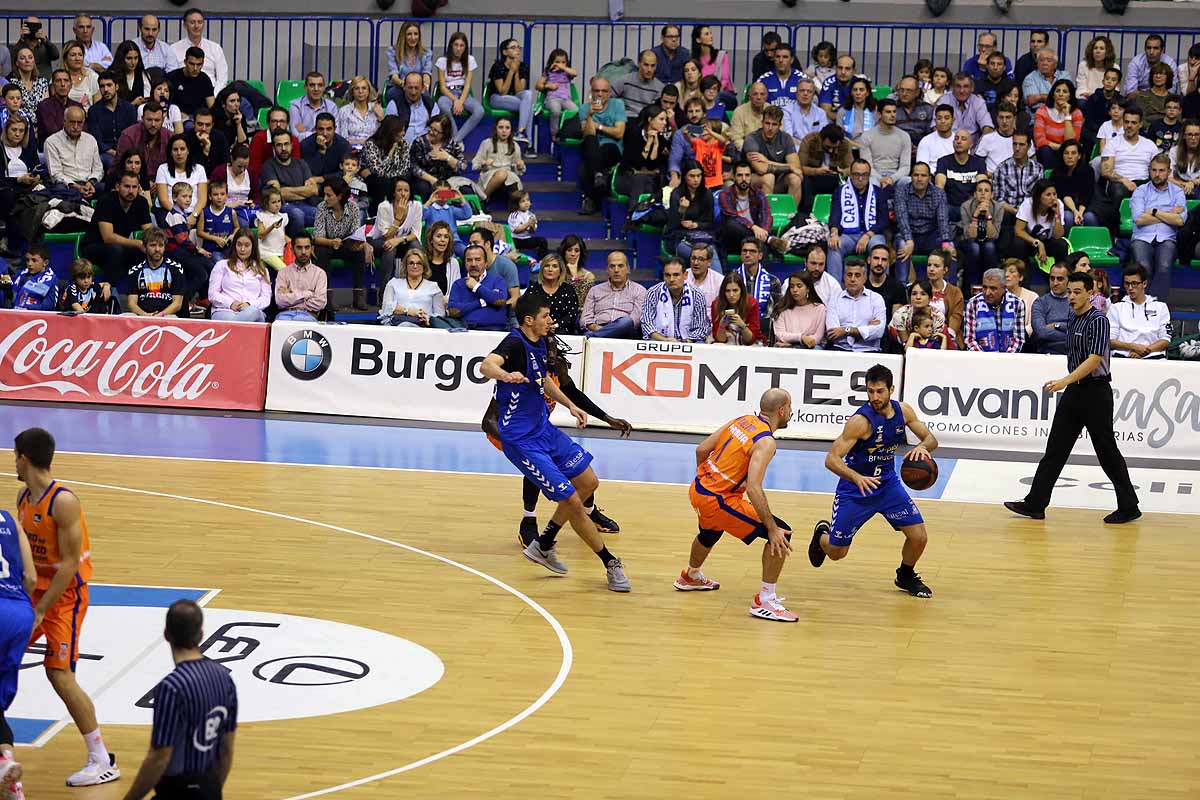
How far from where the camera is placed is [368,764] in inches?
304

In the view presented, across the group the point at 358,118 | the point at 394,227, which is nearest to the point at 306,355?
the point at 394,227

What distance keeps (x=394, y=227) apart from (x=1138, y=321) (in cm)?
817

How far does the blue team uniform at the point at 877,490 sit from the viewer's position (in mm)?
10500

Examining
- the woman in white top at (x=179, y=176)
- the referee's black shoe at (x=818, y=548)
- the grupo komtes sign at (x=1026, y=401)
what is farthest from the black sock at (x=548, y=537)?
the woman in white top at (x=179, y=176)

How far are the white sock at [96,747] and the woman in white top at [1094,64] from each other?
17.0 metres

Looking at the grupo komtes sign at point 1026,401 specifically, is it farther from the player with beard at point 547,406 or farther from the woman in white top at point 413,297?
the player with beard at point 547,406

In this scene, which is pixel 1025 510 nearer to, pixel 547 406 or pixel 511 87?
pixel 547 406

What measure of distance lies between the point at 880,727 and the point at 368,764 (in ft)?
8.73

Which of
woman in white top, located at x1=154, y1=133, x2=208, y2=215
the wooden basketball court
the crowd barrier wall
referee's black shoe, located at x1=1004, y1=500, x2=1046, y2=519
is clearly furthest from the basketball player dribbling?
woman in white top, located at x1=154, y1=133, x2=208, y2=215

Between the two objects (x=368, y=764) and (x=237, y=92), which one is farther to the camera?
(x=237, y=92)

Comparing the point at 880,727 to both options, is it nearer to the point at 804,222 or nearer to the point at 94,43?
the point at 804,222

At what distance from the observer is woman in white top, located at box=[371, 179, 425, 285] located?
1838 cm

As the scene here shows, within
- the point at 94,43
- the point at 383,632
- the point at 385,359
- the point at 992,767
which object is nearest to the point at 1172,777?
the point at 992,767

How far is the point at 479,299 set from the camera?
56.0 feet
